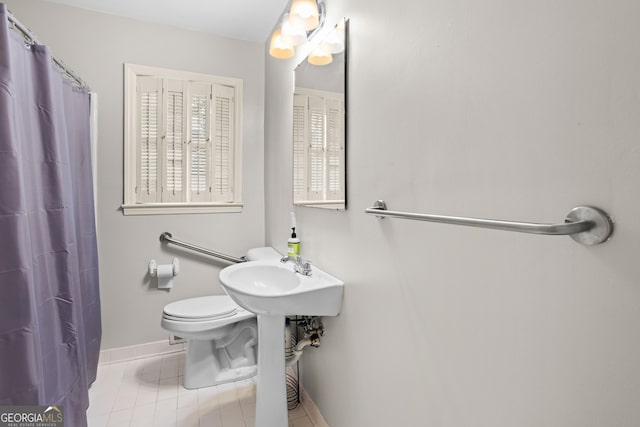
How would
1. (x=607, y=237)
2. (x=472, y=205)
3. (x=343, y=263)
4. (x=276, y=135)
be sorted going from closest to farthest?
(x=607, y=237)
(x=472, y=205)
(x=343, y=263)
(x=276, y=135)

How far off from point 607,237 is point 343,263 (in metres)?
0.95

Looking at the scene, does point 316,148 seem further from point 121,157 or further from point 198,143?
point 121,157

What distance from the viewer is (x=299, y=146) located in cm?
181

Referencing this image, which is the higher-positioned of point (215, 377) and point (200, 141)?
point (200, 141)

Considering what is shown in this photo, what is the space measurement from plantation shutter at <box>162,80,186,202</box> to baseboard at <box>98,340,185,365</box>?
1058 mm

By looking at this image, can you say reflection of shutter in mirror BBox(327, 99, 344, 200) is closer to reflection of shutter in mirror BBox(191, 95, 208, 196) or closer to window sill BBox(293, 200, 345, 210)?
window sill BBox(293, 200, 345, 210)

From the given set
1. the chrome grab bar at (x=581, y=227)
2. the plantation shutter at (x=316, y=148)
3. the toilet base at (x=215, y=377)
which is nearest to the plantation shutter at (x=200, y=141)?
the plantation shutter at (x=316, y=148)

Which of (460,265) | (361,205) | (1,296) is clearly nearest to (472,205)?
(460,265)

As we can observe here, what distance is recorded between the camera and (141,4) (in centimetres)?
204

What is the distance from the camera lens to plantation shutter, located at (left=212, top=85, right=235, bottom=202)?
2430 millimetres

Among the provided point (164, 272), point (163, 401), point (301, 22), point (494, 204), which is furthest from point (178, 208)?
point (494, 204)

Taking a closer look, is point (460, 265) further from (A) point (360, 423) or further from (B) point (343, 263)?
(A) point (360, 423)

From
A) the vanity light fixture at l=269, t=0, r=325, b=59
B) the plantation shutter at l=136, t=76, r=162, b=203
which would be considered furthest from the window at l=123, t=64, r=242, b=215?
the vanity light fixture at l=269, t=0, r=325, b=59

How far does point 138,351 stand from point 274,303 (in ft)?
5.44
